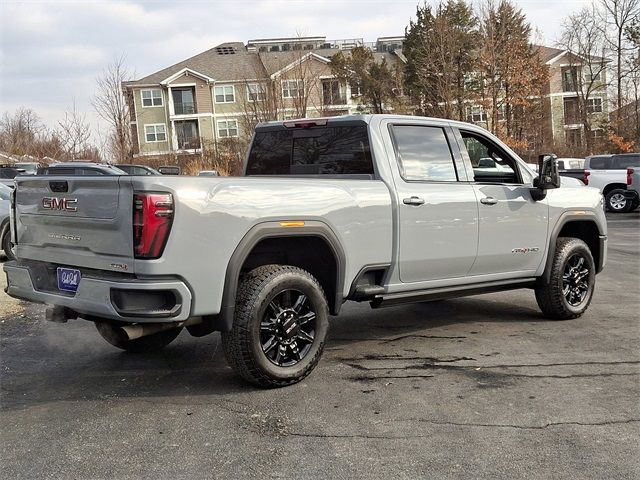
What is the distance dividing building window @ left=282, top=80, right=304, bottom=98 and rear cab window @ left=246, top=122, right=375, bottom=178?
809 inches

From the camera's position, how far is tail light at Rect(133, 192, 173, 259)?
144 inches

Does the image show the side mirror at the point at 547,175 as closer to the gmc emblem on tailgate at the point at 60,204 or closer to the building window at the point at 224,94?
the gmc emblem on tailgate at the point at 60,204

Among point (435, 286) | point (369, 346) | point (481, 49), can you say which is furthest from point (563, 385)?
point (481, 49)

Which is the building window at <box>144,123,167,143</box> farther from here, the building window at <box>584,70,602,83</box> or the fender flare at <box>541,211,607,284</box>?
the fender flare at <box>541,211,607,284</box>

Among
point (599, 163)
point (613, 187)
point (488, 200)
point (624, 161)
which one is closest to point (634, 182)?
point (613, 187)

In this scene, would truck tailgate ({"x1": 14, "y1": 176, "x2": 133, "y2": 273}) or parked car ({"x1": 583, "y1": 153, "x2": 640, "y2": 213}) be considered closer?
truck tailgate ({"x1": 14, "y1": 176, "x2": 133, "y2": 273})

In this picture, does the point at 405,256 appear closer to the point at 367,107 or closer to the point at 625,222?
the point at 625,222

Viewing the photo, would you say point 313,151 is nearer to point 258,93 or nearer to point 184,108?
point 258,93

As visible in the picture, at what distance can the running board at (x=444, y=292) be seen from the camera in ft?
16.7

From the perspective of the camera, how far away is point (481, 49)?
29.5m

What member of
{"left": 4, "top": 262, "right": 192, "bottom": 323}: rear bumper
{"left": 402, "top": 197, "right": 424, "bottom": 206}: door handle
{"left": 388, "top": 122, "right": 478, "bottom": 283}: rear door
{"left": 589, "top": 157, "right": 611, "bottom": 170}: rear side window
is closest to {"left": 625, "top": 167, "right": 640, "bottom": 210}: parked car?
{"left": 589, "top": 157, "right": 611, "bottom": 170}: rear side window

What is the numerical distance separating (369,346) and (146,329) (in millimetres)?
2228

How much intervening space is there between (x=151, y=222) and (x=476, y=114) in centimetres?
3248

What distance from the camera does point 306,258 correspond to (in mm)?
4805
